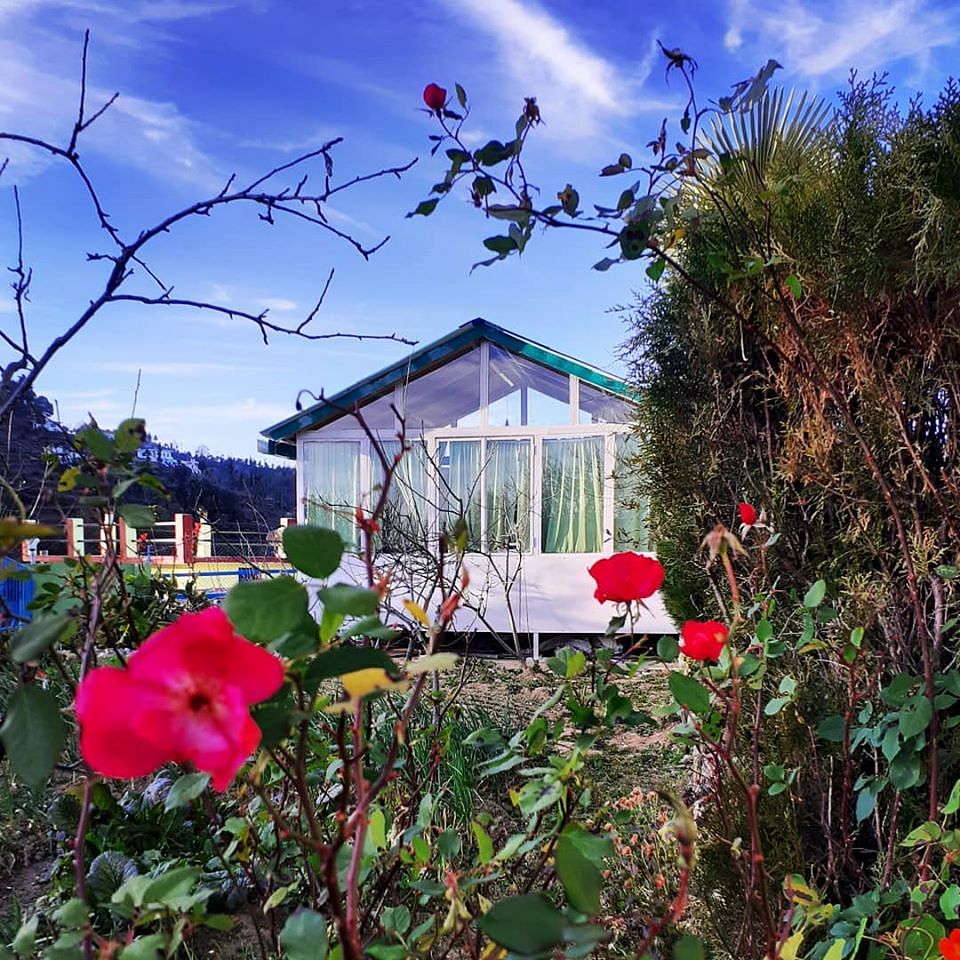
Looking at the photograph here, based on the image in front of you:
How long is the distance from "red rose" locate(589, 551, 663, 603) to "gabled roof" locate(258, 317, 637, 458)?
24.0ft

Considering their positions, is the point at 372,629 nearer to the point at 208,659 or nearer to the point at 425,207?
the point at 208,659

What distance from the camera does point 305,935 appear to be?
49 cm

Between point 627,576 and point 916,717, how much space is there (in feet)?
2.52

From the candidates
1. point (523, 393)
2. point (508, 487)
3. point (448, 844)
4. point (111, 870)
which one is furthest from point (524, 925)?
point (523, 393)

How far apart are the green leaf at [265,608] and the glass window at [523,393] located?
27.0 feet

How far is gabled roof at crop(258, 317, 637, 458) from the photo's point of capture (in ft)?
27.2

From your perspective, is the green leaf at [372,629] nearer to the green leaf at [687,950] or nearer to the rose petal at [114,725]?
the rose petal at [114,725]

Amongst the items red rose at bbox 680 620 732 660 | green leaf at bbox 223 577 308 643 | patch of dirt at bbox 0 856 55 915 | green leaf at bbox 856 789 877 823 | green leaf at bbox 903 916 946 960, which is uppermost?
green leaf at bbox 223 577 308 643

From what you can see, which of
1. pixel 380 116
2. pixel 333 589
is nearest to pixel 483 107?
pixel 380 116

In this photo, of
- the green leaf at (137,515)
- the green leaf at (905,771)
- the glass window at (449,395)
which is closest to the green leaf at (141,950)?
the green leaf at (137,515)

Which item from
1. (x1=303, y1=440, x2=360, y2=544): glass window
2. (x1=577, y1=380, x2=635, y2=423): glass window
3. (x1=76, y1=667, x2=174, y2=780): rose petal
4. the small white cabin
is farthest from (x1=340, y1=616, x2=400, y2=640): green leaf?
(x1=303, y1=440, x2=360, y2=544): glass window

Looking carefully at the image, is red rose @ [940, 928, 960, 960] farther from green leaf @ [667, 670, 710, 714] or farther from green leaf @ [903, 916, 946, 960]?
green leaf @ [667, 670, 710, 714]

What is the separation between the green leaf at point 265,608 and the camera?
1.40 ft

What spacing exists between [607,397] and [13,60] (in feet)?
23.2
